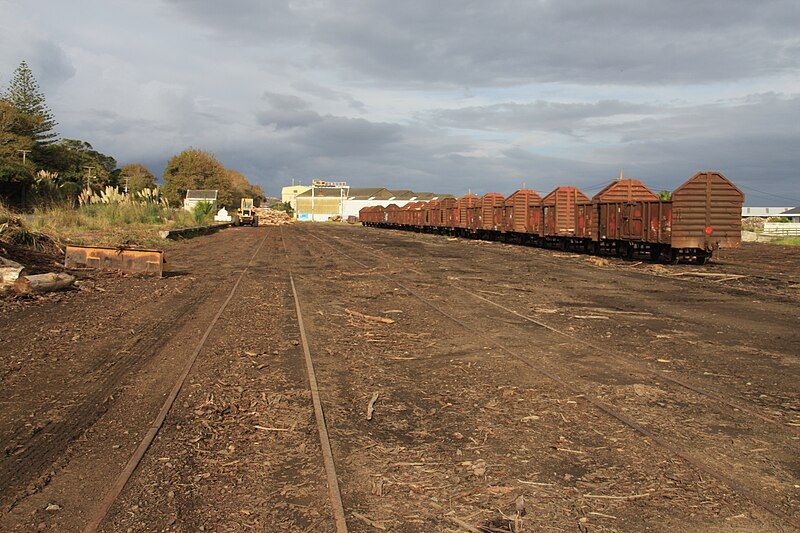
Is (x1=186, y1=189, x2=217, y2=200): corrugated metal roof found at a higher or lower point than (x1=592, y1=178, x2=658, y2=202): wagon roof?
higher

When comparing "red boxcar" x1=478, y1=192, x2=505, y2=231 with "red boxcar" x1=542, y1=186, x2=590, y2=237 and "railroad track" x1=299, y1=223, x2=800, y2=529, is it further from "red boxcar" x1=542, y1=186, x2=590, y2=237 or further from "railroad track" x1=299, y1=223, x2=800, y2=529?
"railroad track" x1=299, y1=223, x2=800, y2=529

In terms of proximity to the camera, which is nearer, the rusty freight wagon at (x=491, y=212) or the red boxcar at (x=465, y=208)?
the rusty freight wagon at (x=491, y=212)

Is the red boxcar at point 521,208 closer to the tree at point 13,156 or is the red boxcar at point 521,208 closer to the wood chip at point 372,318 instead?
the wood chip at point 372,318

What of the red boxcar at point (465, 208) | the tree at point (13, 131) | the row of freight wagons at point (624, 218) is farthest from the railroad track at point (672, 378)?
the tree at point (13, 131)

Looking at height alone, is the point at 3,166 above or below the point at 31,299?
above

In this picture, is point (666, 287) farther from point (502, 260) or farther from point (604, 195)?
point (604, 195)

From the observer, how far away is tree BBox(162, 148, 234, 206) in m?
110

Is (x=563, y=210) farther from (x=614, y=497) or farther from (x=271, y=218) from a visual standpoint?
(x=271, y=218)

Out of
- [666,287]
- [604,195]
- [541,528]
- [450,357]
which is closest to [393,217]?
[604,195]

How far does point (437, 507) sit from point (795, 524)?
213 cm

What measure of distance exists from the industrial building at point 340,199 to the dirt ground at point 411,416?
131153 millimetres

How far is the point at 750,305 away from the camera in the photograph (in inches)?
515

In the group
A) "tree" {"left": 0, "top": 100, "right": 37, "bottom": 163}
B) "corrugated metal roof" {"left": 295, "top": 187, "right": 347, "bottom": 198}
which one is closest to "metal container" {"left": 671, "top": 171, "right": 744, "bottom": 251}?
"tree" {"left": 0, "top": 100, "right": 37, "bottom": 163}

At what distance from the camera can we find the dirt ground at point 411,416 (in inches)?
159
